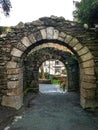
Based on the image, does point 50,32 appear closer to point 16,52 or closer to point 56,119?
point 16,52

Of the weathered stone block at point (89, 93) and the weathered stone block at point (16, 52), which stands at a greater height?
the weathered stone block at point (16, 52)

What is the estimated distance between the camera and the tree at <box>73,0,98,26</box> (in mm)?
8930

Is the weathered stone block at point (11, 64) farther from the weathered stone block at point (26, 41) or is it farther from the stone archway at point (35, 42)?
the weathered stone block at point (26, 41)

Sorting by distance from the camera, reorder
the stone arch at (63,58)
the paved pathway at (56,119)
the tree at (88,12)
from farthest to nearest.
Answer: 1. the stone arch at (63,58)
2. the tree at (88,12)
3. the paved pathway at (56,119)

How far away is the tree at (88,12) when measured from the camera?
8930mm

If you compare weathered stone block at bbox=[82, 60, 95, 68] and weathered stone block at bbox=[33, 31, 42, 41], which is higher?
weathered stone block at bbox=[33, 31, 42, 41]

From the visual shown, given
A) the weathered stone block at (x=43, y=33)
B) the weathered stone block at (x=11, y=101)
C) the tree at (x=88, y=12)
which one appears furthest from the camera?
the tree at (x=88, y=12)

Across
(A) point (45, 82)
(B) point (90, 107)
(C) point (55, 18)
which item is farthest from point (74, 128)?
(A) point (45, 82)

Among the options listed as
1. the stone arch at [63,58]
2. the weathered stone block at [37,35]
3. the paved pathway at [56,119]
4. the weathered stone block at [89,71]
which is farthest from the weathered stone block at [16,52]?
the stone arch at [63,58]

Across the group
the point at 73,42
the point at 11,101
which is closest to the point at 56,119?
the point at 11,101

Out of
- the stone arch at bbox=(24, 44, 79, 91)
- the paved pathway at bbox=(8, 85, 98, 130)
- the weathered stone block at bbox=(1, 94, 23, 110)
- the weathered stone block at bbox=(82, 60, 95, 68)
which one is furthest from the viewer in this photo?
the stone arch at bbox=(24, 44, 79, 91)

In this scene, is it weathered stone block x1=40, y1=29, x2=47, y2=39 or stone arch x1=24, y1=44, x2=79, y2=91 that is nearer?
weathered stone block x1=40, y1=29, x2=47, y2=39

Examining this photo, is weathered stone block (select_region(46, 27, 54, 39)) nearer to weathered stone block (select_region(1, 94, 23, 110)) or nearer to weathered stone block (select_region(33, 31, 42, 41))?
weathered stone block (select_region(33, 31, 42, 41))

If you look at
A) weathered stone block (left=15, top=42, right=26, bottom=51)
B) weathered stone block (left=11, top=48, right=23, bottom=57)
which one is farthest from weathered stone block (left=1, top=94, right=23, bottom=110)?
weathered stone block (left=15, top=42, right=26, bottom=51)
